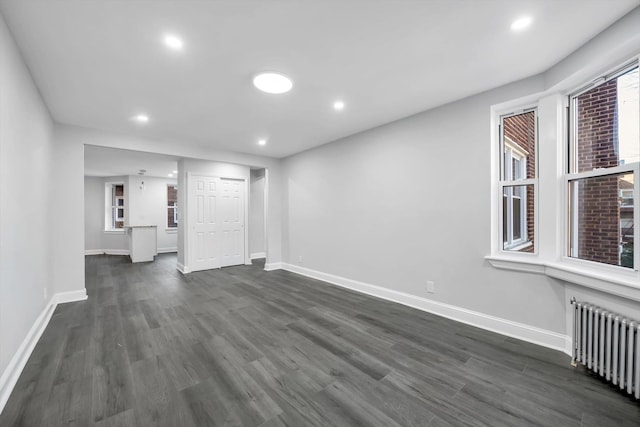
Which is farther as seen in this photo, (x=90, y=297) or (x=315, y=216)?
(x=315, y=216)

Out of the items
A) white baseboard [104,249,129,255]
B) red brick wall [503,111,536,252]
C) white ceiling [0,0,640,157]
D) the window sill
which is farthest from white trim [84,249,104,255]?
red brick wall [503,111,536,252]

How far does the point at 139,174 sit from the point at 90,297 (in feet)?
16.6

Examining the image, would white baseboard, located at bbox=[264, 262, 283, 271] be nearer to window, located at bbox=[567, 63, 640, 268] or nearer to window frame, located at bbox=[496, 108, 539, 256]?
window frame, located at bbox=[496, 108, 539, 256]

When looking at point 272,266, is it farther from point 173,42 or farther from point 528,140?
point 528,140

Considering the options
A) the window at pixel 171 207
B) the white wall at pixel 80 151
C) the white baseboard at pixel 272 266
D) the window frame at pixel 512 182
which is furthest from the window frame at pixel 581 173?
the window at pixel 171 207

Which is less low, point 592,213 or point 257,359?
point 592,213

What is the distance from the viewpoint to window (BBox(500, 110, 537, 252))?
8.68 ft

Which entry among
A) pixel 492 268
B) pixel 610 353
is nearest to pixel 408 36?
pixel 492 268

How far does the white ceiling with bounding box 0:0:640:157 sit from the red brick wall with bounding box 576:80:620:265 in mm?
494

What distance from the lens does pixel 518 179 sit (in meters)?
2.71

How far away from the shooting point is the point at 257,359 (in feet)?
7.36

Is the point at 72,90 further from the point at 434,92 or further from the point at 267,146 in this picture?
the point at 434,92

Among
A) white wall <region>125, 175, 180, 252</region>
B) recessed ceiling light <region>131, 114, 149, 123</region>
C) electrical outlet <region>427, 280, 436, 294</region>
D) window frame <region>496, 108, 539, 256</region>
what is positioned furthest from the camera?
white wall <region>125, 175, 180, 252</region>

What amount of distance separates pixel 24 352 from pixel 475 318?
4.27m
